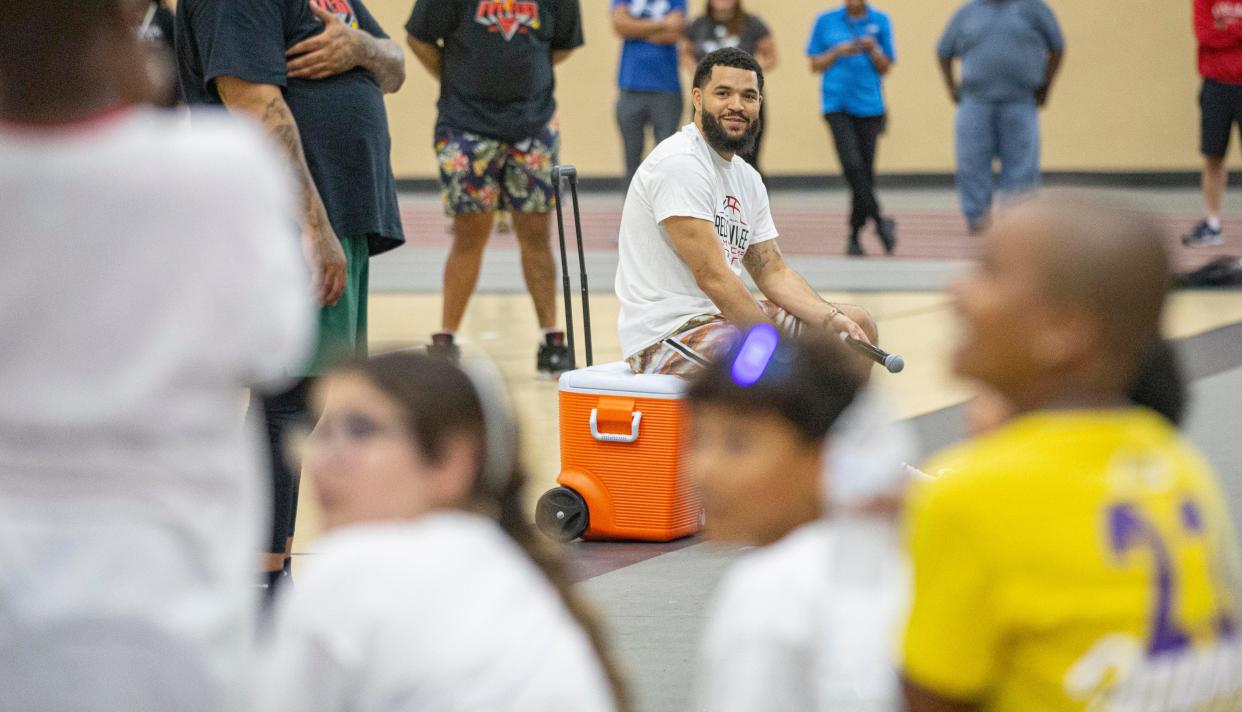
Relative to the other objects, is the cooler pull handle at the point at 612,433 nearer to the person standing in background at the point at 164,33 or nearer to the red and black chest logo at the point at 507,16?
the person standing in background at the point at 164,33

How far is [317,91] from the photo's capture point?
3.66 m

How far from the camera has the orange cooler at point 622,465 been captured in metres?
4.41

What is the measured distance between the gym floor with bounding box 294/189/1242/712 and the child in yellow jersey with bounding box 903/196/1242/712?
0.39 ft

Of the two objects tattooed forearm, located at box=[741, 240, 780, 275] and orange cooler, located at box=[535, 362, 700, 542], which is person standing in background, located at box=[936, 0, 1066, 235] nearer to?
tattooed forearm, located at box=[741, 240, 780, 275]

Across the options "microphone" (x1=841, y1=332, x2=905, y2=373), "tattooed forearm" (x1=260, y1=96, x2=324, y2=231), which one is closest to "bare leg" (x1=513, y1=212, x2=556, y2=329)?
"microphone" (x1=841, y1=332, x2=905, y2=373)

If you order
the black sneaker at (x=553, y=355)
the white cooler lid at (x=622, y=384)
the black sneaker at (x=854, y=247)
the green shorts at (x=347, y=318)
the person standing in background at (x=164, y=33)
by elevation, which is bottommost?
the black sneaker at (x=854, y=247)

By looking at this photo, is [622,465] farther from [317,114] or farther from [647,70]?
[647,70]

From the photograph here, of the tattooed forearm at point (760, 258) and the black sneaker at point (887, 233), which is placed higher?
the tattooed forearm at point (760, 258)

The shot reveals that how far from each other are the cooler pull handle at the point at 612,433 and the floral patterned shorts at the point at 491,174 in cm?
250

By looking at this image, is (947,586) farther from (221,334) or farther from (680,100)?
(680,100)

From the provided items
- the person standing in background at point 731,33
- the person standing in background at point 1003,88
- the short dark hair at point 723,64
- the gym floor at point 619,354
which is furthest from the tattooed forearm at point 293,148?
the person standing in background at point 1003,88

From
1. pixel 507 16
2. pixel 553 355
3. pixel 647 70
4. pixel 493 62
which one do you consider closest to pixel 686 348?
pixel 553 355

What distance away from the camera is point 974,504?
→ 4.91 ft

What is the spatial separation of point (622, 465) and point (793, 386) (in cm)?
271
